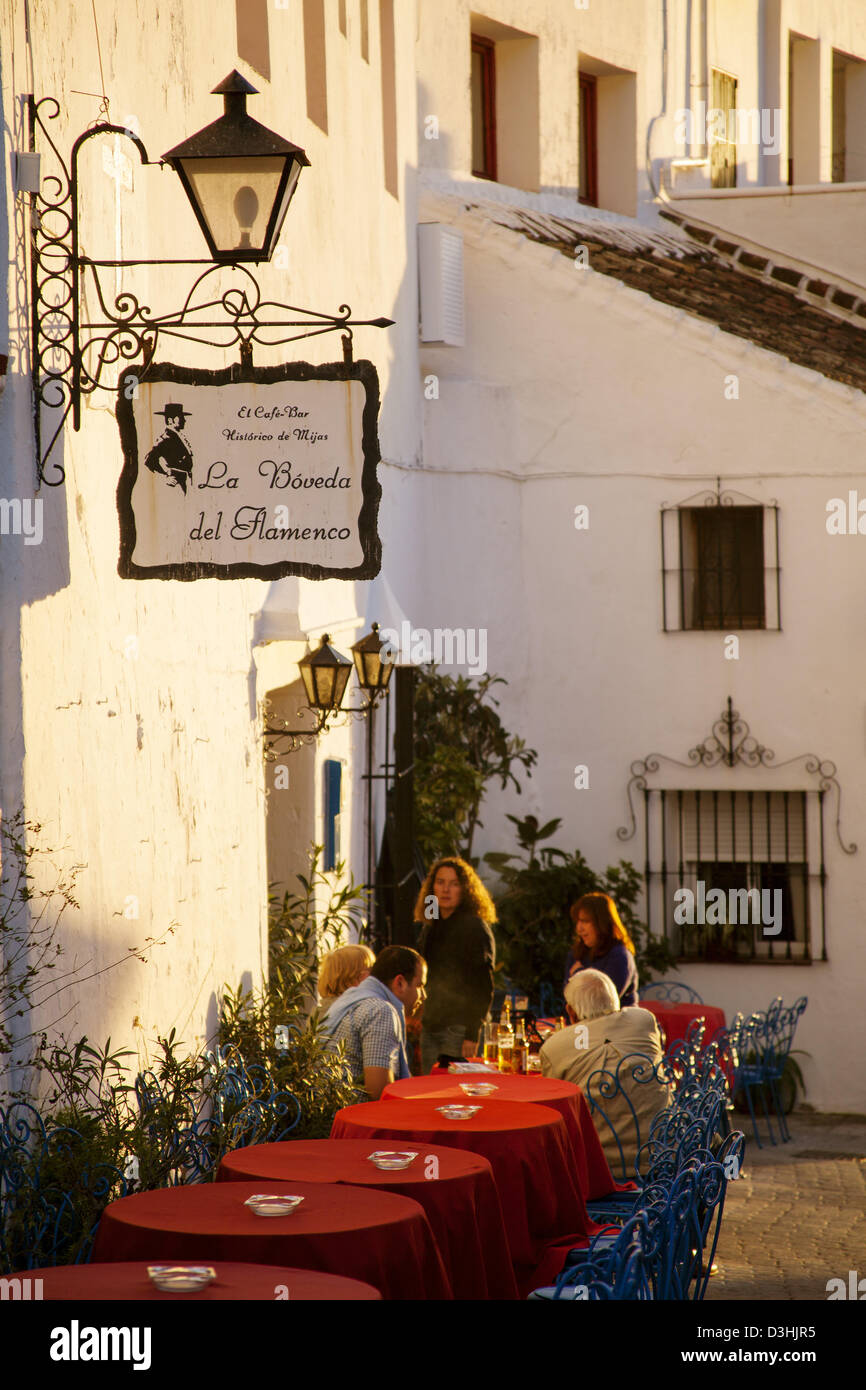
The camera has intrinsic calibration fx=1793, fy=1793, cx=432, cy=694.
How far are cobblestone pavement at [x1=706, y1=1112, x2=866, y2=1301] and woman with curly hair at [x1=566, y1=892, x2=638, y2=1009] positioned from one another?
4.87 feet

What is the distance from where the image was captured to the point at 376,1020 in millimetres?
8047

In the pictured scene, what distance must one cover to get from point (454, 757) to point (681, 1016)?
2.43 meters

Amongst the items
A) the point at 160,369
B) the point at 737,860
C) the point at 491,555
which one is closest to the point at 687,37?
the point at 491,555

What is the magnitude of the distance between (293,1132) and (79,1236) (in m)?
2.11

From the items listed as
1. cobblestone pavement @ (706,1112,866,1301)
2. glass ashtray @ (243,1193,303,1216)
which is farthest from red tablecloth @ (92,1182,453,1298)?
cobblestone pavement @ (706,1112,866,1301)

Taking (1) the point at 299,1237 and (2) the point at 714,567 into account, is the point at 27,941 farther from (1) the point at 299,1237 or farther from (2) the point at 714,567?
(2) the point at 714,567

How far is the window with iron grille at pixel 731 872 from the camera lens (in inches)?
545

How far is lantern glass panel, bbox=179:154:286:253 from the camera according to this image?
19.1 feet

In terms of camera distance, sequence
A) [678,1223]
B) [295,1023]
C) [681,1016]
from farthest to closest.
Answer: [681,1016] < [295,1023] < [678,1223]

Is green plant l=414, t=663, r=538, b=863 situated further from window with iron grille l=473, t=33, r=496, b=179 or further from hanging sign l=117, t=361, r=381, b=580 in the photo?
hanging sign l=117, t=361, r=381, b=580

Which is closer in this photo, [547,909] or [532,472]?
[547,909]

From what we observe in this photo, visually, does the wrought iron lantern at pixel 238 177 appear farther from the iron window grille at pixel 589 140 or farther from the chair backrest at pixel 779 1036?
the iron window grille at pixel 589 140

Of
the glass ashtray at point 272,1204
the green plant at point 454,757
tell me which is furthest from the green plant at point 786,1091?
the glass ashtray at point 272,1204

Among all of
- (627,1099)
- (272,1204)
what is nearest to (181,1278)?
(272,1204)
